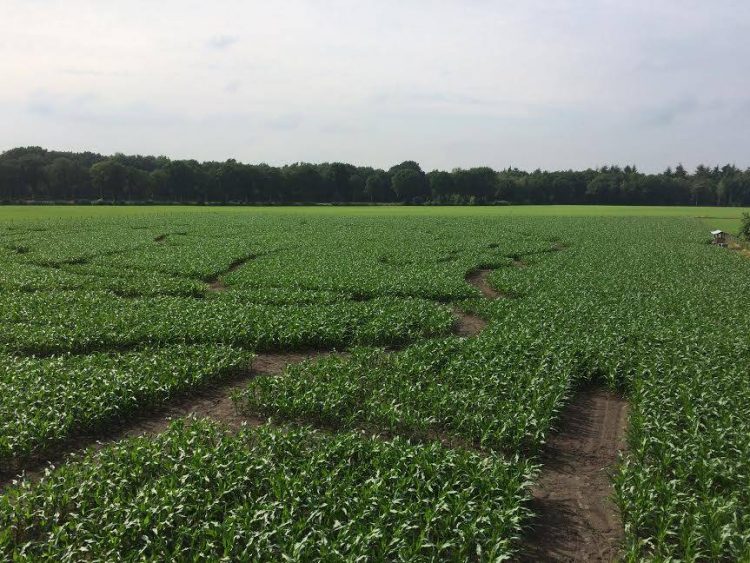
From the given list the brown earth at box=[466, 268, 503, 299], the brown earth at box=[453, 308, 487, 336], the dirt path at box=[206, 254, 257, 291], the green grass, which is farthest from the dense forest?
the brown earth at box=[453, 308, 487, 336]

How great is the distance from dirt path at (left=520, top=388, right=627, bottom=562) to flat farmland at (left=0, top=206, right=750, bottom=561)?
0.04 metres

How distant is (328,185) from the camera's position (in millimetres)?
137250

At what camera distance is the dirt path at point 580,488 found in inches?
279

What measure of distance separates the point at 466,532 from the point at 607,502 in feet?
9.74

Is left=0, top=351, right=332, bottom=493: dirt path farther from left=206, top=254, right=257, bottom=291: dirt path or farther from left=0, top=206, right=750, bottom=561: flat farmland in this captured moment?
left=206, top=254, right=257, bottom=291: dirt path

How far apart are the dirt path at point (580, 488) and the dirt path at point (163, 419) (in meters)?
5.73

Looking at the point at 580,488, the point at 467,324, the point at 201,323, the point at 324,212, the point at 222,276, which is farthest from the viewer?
the point at 324,212

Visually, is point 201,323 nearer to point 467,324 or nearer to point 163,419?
point 163,419

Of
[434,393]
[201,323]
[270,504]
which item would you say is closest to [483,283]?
[201,323]

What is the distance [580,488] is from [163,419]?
8.01 metres

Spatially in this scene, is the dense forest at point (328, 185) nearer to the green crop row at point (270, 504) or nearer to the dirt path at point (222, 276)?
the dirt path at point (222, 276)

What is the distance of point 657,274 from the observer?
89.1 feet

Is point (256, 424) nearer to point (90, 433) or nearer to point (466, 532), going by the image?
point (90, 433)

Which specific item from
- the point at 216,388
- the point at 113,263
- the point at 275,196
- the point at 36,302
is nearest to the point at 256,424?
the point at 216,388
